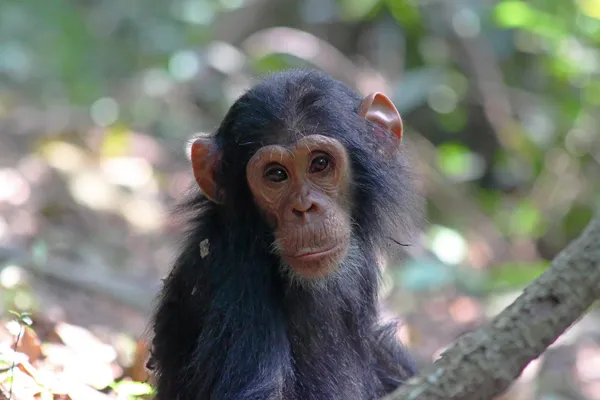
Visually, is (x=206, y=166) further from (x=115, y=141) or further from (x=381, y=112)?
(x=115, y=141)

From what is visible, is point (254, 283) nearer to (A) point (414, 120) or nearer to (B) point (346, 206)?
(B) point (346, 206)

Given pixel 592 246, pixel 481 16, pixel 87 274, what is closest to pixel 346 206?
pixel 592 246

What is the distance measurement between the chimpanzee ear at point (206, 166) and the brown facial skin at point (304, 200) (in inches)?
7.9

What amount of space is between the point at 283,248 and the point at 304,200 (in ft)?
0.80

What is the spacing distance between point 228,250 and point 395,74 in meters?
8.47

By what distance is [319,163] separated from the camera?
4.07 metres

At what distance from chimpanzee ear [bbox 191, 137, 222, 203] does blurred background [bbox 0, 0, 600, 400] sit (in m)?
1.09

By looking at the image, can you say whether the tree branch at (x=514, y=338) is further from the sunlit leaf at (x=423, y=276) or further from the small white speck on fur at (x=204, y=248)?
the sunlit leaf at (x=423, y=276)

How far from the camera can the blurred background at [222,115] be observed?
669cm

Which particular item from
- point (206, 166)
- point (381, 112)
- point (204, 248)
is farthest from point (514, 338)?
point (381, 112)

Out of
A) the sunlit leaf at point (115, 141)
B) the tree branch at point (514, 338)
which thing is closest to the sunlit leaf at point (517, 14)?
the sunlit leaf at point (115, 141)

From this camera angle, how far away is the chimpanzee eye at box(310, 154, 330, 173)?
406cm

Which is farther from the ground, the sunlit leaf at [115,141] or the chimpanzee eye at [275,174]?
the sunlit leaf at [115,141]

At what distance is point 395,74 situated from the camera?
1197 centimetres
